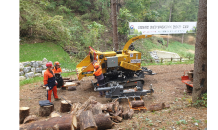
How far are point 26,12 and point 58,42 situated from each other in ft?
14.6

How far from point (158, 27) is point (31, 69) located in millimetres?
13608

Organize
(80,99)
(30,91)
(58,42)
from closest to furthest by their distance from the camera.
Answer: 1. (80,99)
2. (30,91)
3. (58,42)

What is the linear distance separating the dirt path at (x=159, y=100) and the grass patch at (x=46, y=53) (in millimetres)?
4199

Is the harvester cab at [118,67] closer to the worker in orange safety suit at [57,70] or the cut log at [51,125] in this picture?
the worker in orange safety suit at [57,70]

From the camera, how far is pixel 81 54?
1661 cm

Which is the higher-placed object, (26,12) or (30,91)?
(26,12)

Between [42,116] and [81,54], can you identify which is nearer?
[42,116]

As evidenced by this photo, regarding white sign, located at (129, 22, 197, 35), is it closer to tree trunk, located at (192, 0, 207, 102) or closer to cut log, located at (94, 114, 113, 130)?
tree trunk, located at (192, 0, 207, 102)

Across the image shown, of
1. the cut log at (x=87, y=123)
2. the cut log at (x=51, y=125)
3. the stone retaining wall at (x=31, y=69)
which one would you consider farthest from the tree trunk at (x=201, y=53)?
the stone retaining wall at (x=31, y=69)

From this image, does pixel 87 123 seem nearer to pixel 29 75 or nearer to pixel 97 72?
pixel 97 72

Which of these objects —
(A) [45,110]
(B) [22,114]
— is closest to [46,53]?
(A) [45,110]
